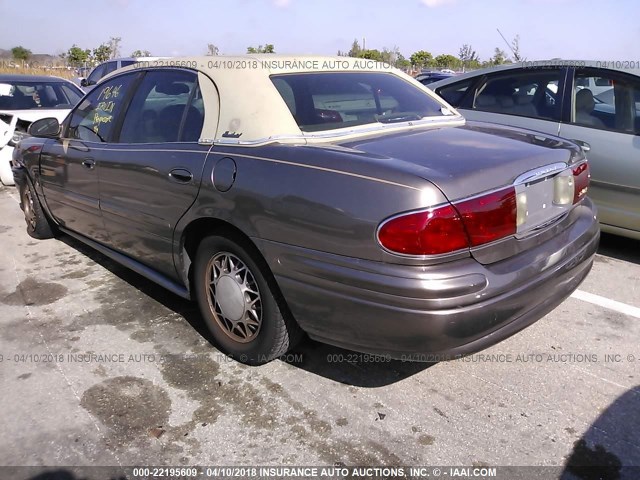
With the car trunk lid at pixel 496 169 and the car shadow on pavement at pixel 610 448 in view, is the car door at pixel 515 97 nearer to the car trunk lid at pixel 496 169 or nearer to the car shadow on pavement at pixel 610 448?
the car trunk lid at pixel 496 169

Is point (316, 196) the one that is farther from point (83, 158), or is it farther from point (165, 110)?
point (83, 158)

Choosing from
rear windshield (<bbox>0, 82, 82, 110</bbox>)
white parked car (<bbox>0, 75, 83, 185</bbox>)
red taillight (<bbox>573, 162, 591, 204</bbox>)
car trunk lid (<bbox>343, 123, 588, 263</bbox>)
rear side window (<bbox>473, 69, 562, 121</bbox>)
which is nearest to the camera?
car trunk lid (<bbox>343, 123, 588, 263</bbox>)

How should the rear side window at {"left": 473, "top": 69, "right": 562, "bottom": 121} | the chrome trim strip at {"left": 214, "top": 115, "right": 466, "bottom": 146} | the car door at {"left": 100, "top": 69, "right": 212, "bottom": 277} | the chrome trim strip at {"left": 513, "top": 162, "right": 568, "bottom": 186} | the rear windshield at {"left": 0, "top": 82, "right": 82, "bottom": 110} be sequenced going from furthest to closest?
the rear windshield at {"left": 0, "top": 82, "right": 82, "bottom": 110} < the rear side window at {"left": 473, "top": 69, "right": 562, "bottom": 121} < the car door at {"left": 100, "top": 69, "right": 212, "bottom": 277} < the chrome trim strip at {"left": 214, "top": 115, "right": 466, "bottom": 146} < the chrome trim strip at {"left": 513, "top": 162, "right": 568, "bottom": 186}

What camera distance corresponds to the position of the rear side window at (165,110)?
10.6 ft

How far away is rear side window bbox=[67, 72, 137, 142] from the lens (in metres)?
3.87

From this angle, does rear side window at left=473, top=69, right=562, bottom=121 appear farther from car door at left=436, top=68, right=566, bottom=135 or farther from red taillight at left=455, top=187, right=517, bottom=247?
red taillight at left=455, top=187, right=517, bottom=247

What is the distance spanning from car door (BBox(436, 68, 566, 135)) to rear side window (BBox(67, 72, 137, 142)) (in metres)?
3.14

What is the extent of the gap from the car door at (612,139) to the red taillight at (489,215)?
242cm

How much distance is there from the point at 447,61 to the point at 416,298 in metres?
40.9

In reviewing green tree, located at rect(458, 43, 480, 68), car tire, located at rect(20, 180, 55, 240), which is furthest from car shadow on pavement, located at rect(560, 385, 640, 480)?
green tree, located at rect(458, 43, 480, 68)

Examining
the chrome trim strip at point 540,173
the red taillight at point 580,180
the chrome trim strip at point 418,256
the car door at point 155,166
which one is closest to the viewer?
the chrome trim strip at point 418,256

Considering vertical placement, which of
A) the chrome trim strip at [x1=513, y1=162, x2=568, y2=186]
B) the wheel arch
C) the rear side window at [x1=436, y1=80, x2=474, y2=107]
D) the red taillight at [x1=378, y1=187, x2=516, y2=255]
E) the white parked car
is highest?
the white parked car

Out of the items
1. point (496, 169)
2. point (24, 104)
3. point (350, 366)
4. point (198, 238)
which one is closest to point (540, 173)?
point (496, 169)

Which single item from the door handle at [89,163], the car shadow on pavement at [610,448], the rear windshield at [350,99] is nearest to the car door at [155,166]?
the door handle at [89,163]
